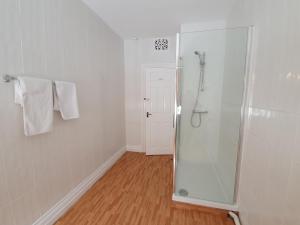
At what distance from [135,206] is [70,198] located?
0.80m

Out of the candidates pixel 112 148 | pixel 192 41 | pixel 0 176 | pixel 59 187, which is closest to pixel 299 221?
pixel 0 176

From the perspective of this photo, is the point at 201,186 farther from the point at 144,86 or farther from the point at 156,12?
the point at 156,12

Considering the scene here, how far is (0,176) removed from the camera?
1120 millimetres

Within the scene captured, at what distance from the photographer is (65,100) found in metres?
1.59

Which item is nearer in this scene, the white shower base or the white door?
the white shower base

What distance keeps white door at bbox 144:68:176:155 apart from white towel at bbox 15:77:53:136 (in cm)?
213

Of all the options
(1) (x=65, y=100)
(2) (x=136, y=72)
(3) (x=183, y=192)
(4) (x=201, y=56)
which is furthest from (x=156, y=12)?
(3) (x=183, y=192)

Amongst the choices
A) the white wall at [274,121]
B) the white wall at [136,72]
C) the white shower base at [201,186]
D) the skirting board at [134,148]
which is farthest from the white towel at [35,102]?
the skirting board at [134,148]

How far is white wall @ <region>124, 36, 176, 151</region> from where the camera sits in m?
3.20

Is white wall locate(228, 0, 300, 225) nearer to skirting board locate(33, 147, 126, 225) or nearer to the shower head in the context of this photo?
the shower head

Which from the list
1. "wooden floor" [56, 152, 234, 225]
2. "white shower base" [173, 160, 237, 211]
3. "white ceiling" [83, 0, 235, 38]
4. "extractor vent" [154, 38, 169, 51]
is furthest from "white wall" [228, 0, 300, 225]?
"extractor vent" [154, 38, 169, 51]

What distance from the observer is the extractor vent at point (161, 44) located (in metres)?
3.14

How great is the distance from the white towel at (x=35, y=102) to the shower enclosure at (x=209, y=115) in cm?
146

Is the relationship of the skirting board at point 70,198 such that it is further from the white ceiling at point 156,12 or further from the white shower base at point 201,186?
the white ceiling at point 156,12
